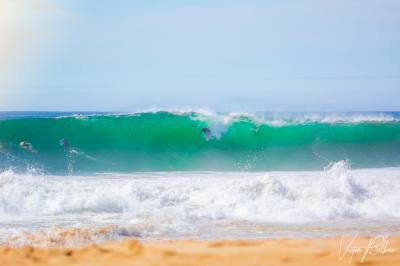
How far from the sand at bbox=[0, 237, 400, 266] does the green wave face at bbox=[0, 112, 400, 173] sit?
9.30m

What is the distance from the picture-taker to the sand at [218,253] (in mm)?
4691

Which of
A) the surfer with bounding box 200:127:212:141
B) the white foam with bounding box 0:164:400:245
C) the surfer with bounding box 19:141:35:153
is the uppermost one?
the surfer with bounding box 200:127:212:141

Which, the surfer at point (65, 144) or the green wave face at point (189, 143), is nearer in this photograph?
the green wave face at point (189, 143)

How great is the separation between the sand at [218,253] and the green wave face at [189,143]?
9299 millimetres

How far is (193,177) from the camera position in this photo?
40.0 feet

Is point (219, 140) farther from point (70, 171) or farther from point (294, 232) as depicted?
point (294, 232)

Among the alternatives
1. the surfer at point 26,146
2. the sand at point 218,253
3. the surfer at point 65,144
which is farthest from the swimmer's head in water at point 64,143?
the sand at point 218,253

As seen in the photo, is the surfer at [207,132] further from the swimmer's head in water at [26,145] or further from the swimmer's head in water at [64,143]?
the swimmer's head in water at [26,145]

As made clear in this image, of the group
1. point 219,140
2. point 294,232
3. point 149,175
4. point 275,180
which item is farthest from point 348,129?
point 294,232

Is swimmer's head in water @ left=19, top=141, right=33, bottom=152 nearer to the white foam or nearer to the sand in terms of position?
the white foam

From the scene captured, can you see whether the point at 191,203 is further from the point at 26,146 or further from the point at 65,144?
the point at 26,146

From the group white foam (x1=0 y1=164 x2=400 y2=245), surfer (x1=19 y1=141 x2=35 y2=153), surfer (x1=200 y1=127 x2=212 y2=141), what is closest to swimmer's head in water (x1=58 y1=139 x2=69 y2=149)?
surfer (x1=19 y1=141 x2=35 y2=153)

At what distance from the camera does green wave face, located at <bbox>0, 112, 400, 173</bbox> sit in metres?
15.8

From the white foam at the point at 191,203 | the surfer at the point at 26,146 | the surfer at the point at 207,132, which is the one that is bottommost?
the white foam at the point at 191,203
